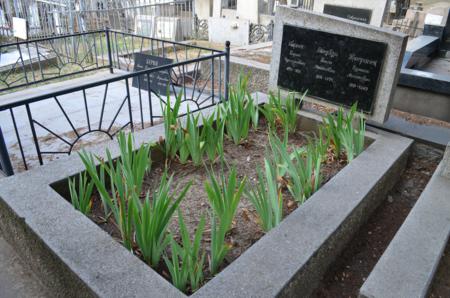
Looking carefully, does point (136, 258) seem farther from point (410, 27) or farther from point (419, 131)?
point (410, 27)

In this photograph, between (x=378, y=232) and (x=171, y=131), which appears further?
(x=171, y=131)

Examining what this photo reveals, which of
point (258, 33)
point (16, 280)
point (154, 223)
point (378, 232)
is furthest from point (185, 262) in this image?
point (258, 33)

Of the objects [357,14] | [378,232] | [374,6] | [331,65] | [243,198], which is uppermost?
[374,6]

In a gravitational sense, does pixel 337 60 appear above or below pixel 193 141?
above

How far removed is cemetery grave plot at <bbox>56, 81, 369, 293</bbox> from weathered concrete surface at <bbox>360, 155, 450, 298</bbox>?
61cm

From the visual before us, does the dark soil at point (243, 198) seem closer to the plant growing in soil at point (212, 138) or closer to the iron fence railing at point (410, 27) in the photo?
the plant growing in soil at point (212, 138)

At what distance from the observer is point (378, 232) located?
2.70 m

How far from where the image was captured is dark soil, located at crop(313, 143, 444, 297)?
Answer: 2248 mm

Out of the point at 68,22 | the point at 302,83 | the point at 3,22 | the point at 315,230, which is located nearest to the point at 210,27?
the point at 68,22

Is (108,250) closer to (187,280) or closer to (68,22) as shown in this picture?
(187,280)

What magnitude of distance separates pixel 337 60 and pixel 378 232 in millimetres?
1515

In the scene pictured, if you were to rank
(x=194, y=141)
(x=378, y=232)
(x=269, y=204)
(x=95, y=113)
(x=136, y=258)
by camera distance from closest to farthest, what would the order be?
(x=136, y=258) < (x=269, y=204) < (x=378, y=232) < (x=194, y=141) < (x=95, y=113)

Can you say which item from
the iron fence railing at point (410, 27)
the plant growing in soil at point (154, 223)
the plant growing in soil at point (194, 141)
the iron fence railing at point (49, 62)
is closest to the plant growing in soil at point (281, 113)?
the plant growing in soil at point (194, 141)

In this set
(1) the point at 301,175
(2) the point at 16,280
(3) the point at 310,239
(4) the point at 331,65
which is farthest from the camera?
(4) the point at 331,65
